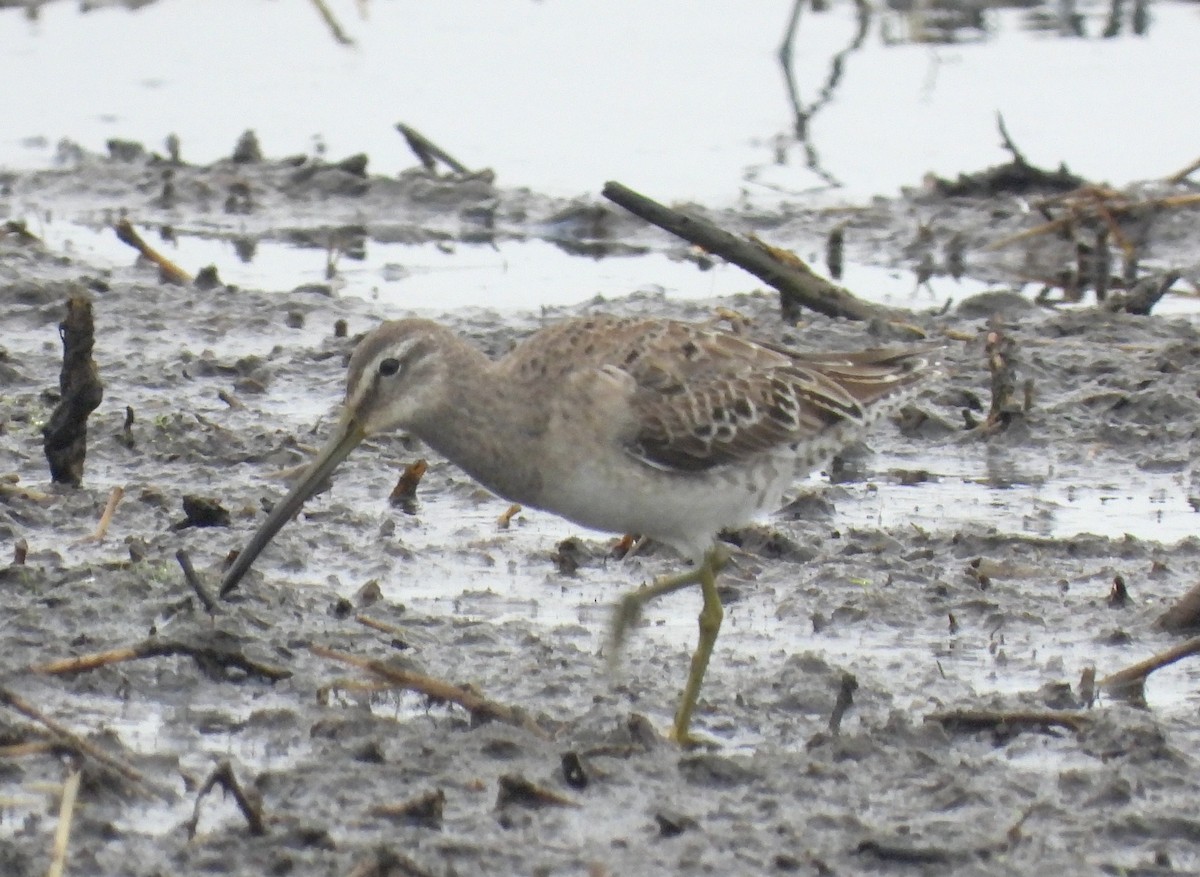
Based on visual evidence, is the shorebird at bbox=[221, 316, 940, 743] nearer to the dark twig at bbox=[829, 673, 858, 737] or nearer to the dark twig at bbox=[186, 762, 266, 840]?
the dark twig at bbox=[829, 673, 858, 737]

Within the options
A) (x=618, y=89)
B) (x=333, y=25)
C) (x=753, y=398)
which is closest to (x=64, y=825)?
(x=753, y=398)

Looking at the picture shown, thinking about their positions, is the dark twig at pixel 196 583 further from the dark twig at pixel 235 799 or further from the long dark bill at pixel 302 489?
the dark twig at pixel 235 799

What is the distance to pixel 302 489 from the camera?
5.78 m

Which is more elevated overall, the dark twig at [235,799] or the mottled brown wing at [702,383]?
the mottled brown wing at [702,383]

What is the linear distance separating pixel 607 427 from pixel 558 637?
0.69m

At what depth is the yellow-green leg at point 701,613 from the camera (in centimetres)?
542

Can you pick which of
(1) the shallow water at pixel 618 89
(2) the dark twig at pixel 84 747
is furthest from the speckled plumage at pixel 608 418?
(1) the shallow water at pixel 618 89

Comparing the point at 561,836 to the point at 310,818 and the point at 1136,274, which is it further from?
the point at 1136,274

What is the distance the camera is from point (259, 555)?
6.36 m

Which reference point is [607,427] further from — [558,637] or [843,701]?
[843,701]

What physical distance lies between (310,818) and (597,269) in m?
6.07

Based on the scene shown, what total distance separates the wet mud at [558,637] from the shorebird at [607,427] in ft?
1.05

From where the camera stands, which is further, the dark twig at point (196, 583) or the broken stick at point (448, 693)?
the dark twig at point (196, 583)

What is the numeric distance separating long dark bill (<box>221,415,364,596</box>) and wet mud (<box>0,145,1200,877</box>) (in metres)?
0.12
